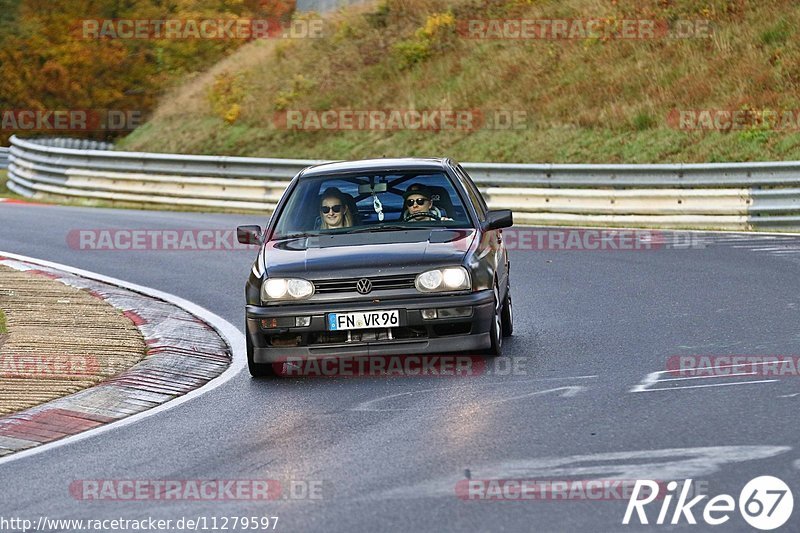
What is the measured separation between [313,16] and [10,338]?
3080 centimetres

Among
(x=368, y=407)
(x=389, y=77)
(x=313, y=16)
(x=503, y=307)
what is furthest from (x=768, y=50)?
(x=368, y=407)

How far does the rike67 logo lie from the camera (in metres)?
5.85

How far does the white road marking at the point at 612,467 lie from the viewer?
6.58 metres

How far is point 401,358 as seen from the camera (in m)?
10.7

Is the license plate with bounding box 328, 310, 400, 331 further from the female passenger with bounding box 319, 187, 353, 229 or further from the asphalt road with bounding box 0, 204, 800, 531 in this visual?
the female passenger with bounding box 319, 187, 353, 229

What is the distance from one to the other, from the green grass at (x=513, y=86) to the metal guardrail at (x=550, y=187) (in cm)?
340

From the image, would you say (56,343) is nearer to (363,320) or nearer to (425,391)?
(363,320)

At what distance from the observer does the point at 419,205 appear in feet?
36.2

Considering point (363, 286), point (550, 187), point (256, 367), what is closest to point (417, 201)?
point (363, 286)

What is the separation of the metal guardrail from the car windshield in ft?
33.8

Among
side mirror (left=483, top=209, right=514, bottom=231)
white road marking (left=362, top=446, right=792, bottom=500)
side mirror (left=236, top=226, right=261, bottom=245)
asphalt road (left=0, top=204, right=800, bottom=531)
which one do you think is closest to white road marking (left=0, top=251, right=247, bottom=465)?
asphalt road (left=0, top=204, right=800, bottom=531)

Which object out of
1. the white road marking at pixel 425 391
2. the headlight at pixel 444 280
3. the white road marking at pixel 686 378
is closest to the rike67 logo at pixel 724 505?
the white road marking at pixel 425 391

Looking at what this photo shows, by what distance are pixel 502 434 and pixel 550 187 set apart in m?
16.5

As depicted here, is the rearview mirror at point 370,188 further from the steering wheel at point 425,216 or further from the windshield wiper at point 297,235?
the windshield wiper at point 297,235
